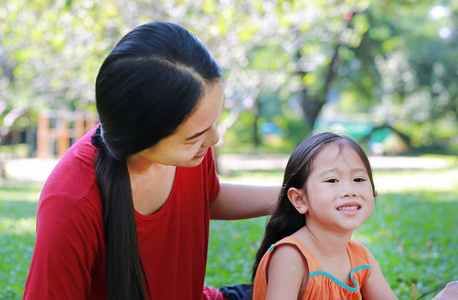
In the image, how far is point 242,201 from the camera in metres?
2.30

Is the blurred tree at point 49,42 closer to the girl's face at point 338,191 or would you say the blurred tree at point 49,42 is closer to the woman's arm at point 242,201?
the woman's arm at point 242,201

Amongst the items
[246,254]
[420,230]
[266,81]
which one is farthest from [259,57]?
[246,254]

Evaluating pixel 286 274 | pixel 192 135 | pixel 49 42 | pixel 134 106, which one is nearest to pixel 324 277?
pixel 286 274

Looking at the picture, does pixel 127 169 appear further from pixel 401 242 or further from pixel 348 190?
pixel 401 242

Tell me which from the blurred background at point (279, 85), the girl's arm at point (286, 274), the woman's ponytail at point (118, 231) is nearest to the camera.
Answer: the woman's ponytail at point (118, 231)

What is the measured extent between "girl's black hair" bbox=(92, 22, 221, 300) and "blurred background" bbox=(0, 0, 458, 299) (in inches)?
34.4

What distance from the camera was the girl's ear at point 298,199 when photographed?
1.97m

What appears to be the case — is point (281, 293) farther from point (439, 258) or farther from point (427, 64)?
point (427, 64)

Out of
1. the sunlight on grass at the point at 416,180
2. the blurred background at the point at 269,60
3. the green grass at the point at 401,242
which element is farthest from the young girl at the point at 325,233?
the sunlight on grass at the point at 416,180

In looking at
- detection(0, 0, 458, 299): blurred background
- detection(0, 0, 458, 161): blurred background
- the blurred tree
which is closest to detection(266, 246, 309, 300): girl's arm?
detection(0, 0, 458, 299): blurred background

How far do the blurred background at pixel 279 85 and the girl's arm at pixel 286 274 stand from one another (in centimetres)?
39

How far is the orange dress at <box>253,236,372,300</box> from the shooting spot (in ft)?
6.08

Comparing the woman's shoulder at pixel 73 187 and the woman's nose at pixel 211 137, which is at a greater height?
the woman's nose at pixel 211 137

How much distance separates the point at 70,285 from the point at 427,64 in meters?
22.2
